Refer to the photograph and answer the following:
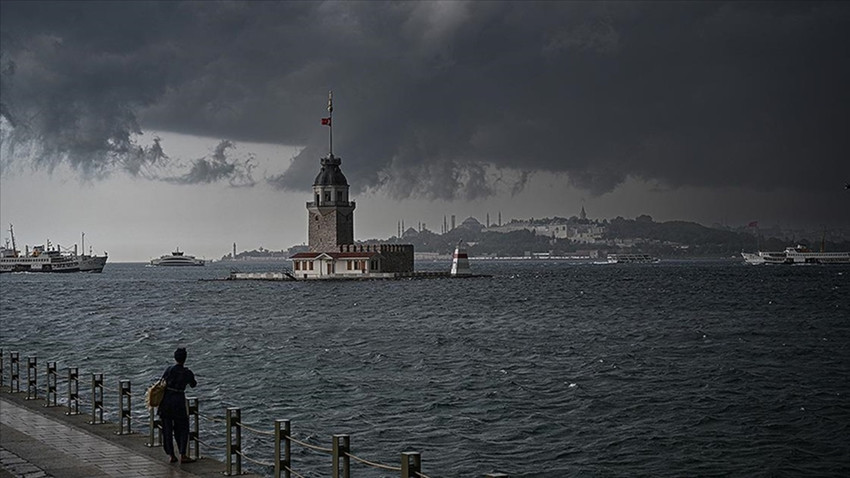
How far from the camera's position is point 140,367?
4700 cm

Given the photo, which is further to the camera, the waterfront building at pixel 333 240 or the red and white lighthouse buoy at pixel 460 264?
the red and white lighthouse buoy at pixel 460 264

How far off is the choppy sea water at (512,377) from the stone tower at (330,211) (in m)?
48.9

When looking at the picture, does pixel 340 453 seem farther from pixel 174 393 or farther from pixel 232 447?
pixel 174 393

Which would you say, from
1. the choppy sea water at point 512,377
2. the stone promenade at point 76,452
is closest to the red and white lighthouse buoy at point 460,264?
the choppy sea water at point 512,377

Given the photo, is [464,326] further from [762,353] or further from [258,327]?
[762,353]

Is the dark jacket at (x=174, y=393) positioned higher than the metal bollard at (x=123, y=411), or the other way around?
the dark jacket at (x=174, y=393)

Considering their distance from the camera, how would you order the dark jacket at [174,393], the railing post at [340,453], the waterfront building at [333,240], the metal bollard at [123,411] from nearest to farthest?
the railing post at [340,453] < the dark jacket at [174,393] < the metal bollard at [123,411] < the waterfront building at [333,240]

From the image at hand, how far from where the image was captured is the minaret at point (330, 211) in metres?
142

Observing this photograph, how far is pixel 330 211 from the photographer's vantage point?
14162 centimetres

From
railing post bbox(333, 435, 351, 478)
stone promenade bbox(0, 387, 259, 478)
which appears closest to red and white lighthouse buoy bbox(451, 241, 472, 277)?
stone promenade bbox(0, 387, 259, 478)

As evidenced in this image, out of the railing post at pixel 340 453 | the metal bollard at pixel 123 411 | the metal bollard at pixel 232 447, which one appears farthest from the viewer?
the metal bollard at pixel 123 411

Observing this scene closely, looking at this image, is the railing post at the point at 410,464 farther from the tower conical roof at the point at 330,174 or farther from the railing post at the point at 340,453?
the tower conical roof at the point at 330,174

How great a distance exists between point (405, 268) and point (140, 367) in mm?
106630

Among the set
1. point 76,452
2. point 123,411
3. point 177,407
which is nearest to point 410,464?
point 177,407
